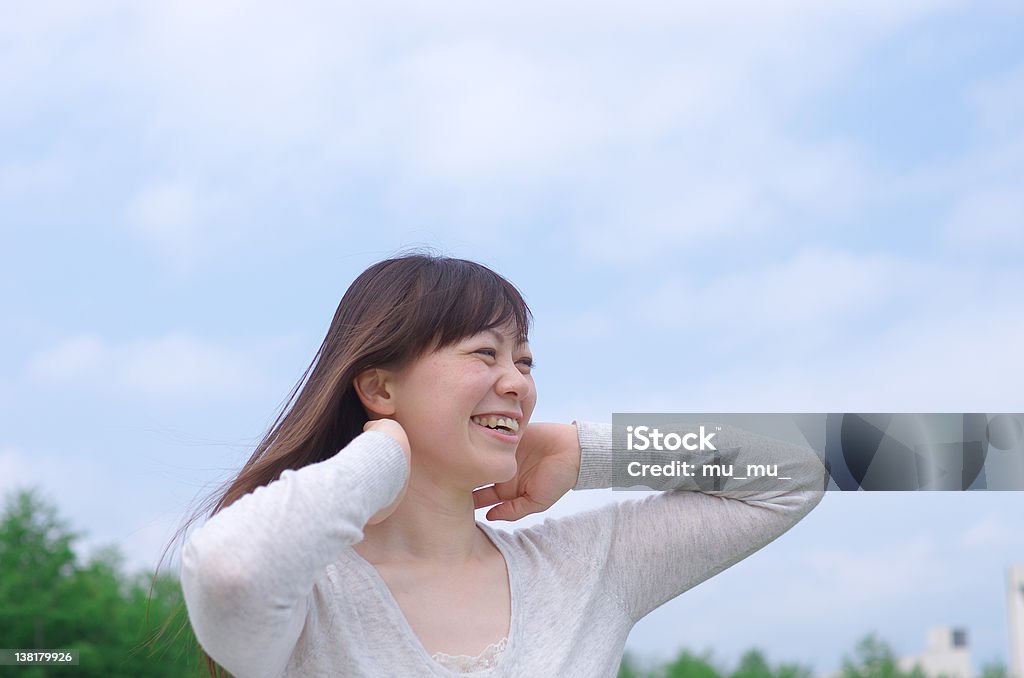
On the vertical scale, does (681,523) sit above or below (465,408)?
below

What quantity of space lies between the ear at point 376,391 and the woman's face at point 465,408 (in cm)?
2

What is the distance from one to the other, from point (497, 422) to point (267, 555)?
52 cm

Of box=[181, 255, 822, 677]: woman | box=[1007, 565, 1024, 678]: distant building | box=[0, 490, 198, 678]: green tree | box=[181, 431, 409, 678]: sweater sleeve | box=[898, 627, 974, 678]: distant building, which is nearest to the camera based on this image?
box=[181, 431, 409, 678]: sweater sleeve

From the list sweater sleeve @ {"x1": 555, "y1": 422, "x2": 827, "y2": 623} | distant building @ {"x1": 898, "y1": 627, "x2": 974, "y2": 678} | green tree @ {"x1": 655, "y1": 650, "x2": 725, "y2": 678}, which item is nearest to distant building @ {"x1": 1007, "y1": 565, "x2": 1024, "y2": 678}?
distant building @ {"x1": 898, "y1": 627, "x2": 974, "y2": 678}

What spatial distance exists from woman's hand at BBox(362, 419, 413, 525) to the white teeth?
122 mm

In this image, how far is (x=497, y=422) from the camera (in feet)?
6.19

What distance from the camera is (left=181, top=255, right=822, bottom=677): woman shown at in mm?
1724

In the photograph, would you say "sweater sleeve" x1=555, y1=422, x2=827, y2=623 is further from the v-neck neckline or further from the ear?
the ear

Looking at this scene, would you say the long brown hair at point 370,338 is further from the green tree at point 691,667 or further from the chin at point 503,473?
the green tree at point 691,667

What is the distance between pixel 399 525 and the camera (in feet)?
6.32

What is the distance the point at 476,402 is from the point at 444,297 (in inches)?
7.6

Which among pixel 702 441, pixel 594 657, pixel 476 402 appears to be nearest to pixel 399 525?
pixel 476 402

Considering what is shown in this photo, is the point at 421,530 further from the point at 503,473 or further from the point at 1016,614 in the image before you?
the point at 1016,614

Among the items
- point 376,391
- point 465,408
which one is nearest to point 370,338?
point 376,391
